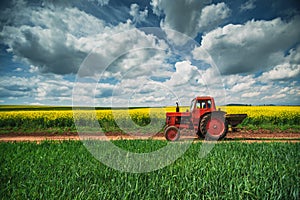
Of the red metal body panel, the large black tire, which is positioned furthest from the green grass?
the red metal body panel

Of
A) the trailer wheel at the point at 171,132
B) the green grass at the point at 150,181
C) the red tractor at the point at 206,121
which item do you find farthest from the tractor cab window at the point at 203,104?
the green grass at the point at 150,181

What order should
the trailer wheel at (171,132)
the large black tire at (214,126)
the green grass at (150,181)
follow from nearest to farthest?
the green grass at (150,181), the large black tire at (214,126), the trailer wheel at (171,132)

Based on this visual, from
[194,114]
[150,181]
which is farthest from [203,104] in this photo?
[150,181]

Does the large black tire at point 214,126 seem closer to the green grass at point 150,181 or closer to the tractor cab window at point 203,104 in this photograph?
the tractor cab window at point 203,104

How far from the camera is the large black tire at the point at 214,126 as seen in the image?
9.54 metres

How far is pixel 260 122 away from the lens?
15.7 m

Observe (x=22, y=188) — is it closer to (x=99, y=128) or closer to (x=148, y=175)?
(x=148, y=175)

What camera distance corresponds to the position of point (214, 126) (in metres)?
9.80

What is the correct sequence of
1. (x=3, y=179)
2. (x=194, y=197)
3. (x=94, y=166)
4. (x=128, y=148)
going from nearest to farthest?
(x=194, y=197)
(x=3, y=179)
(x=94, y=166)
(x=128, y=148)

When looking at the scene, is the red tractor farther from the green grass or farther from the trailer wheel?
the green grass

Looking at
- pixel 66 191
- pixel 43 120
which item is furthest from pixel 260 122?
pixel 43 120

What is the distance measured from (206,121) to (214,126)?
59 cm

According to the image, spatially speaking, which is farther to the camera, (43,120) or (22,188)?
(43,120)

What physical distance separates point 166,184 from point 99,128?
12610mm
